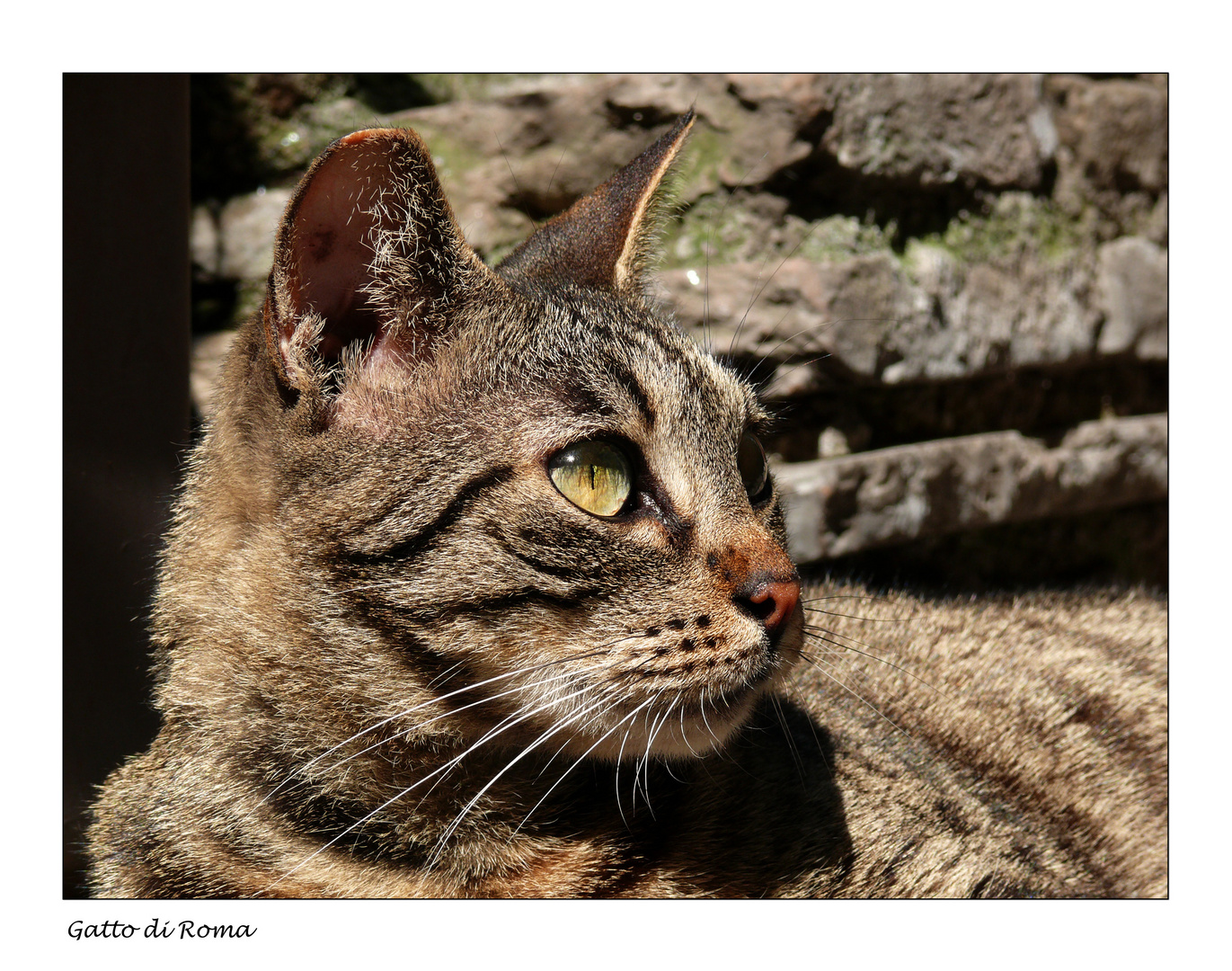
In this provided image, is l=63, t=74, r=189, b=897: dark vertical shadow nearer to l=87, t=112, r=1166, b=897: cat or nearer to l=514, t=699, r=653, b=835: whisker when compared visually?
l=87, t=112, r=1166, b=897: cat

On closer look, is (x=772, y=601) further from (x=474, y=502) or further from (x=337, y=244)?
(x=337, y=244)

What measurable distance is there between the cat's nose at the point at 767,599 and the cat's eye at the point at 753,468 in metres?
0.39

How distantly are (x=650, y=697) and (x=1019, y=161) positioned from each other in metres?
3.00

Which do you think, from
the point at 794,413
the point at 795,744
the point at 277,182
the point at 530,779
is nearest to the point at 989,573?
the point at 794,413

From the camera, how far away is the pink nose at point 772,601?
5.62 ft

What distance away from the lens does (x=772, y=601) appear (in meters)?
1.72

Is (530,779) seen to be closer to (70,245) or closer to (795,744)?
(795,744)

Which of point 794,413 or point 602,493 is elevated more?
point 794,413

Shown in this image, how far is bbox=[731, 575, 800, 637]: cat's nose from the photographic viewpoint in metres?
1.71

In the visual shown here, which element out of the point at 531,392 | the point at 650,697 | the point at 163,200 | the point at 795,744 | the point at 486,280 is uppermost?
the point at 163,200

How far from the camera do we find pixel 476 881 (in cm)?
187

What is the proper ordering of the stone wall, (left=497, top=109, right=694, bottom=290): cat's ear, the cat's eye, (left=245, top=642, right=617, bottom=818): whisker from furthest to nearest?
1. the stone wall
2. (left=497, top=109, right=694, bottom=290): cat's ear
3. the cat's eye
4. (left=245, top=642, right=617, bottom=818): whisker

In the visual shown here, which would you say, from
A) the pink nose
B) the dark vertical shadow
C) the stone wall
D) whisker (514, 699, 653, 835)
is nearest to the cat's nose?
the pink nose

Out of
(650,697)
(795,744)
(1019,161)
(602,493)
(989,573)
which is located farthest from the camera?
(989,573)
